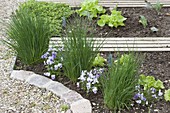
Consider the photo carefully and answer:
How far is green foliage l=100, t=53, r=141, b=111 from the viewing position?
10.6 ft

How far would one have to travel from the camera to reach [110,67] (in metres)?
3.39

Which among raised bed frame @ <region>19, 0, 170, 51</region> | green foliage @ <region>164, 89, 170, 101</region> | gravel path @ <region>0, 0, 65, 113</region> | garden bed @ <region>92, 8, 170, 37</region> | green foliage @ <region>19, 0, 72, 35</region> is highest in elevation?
green foliage @ <region>19, 0, 72, 35</region>

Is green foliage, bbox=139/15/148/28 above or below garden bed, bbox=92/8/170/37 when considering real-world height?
above

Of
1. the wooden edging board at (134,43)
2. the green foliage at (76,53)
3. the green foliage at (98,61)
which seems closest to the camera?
the green foliage at (76,53)

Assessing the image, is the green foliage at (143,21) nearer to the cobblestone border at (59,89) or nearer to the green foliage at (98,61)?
the green foliage at (98,61)

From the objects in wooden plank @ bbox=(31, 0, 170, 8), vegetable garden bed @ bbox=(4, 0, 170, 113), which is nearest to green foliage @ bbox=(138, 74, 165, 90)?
vegetable garden bed @ bbox=(4, 0, 170, 113)

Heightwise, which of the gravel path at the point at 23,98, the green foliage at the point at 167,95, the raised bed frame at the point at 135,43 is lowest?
the gravel path at the point at 23,98

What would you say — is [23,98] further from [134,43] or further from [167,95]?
[134,43]

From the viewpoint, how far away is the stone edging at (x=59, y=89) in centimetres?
335

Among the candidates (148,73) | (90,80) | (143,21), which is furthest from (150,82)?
(143,21)

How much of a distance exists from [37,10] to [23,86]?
1660 millimetres

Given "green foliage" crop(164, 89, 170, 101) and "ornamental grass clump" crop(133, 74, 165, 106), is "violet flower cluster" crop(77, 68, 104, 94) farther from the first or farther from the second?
"green foliage" crop(164, 89, 170, 101)

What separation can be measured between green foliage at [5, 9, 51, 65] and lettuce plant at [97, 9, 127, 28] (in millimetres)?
995

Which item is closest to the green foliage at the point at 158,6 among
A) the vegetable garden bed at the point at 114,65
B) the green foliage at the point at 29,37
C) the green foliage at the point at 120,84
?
the vegetable garden bed at the point at 114,65
